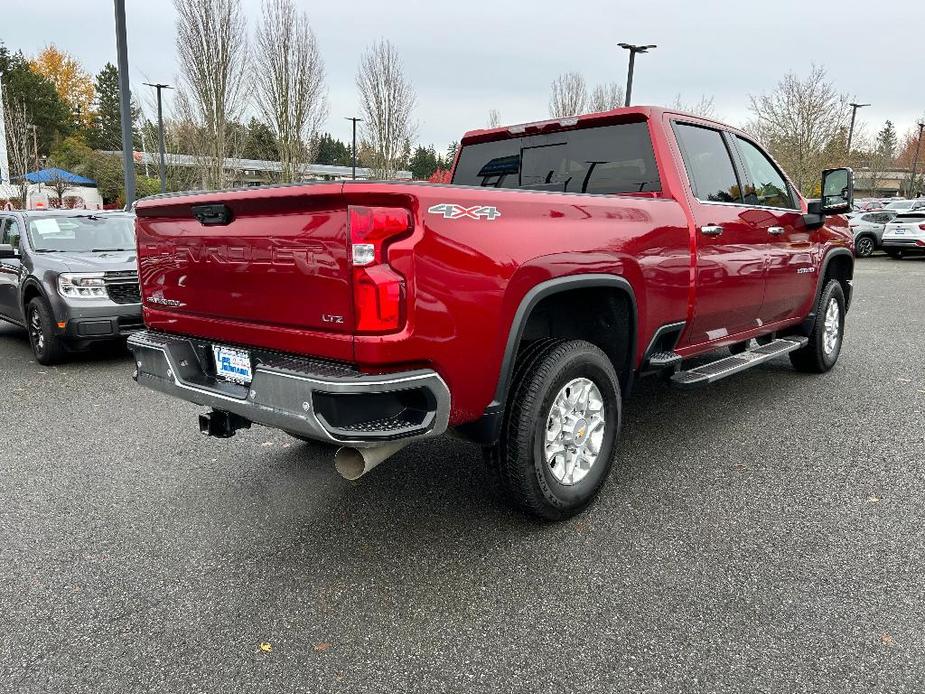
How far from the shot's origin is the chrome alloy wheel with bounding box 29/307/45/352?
6934 mm

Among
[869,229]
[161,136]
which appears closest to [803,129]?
[869,229]

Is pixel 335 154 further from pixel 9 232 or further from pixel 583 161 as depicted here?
pixel 583 161

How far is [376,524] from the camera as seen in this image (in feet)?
10.8

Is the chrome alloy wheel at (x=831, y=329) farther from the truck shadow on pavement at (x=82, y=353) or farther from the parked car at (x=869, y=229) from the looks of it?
the parked car at (x=869, y=229)

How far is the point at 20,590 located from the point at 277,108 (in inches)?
939

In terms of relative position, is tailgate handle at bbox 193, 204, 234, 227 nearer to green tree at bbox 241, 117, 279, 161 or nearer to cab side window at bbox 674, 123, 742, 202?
cab side window at bbox 674, 123, 742, 202

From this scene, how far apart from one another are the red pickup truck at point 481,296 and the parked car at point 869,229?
780 inches

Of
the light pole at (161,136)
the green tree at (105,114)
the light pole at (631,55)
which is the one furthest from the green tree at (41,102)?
the light pole at (631,55)

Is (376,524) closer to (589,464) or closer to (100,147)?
(589,464)

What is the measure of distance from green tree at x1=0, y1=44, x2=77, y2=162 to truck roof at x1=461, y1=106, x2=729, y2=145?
6098cm

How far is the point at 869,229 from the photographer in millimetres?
21219

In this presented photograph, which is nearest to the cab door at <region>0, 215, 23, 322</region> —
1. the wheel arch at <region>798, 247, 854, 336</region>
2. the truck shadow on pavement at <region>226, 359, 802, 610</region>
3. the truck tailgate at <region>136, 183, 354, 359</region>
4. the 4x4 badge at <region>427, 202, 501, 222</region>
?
the truck shadow on pavement at <region>226, 359, 802, 610</region>

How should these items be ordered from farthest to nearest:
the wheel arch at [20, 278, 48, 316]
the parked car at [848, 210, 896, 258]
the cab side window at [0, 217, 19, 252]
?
the parked car at [848, 210, 896, 258], the cab side window at [0, 217, 19, 252], the wheel arch at [20, 278, 48, 316]

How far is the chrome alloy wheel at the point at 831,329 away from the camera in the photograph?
599 cm
